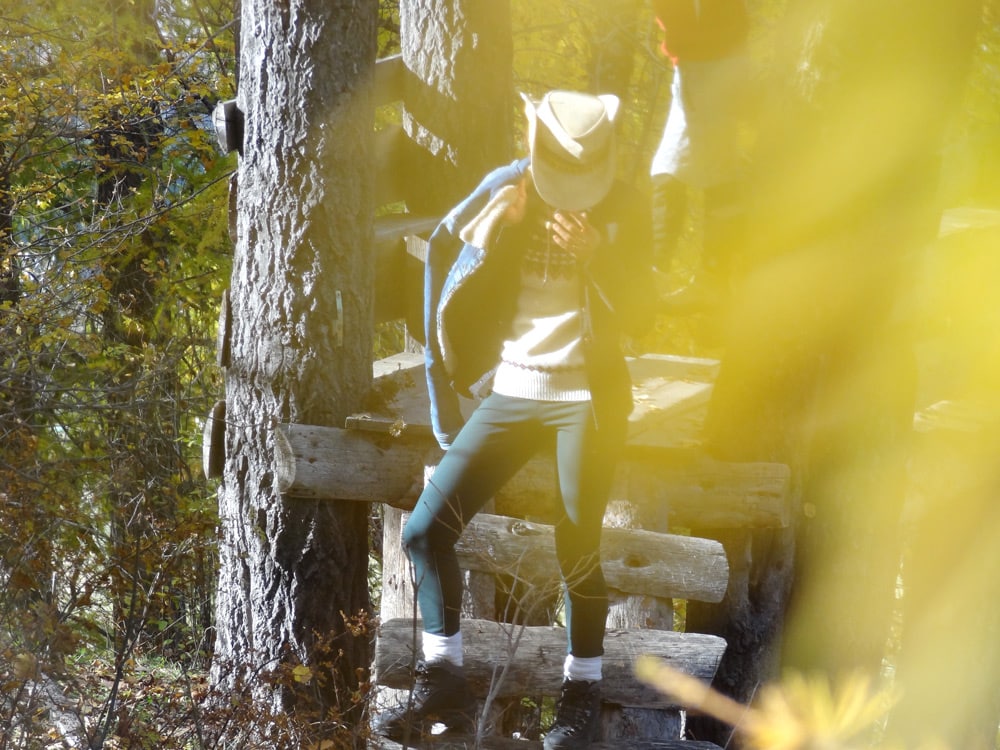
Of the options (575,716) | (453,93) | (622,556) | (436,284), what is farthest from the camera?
(453,93)

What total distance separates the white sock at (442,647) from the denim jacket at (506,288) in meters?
1.06

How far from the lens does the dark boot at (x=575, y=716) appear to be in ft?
14.2

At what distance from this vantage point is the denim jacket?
392 cm

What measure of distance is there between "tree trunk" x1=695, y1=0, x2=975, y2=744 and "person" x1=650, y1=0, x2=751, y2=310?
458mm

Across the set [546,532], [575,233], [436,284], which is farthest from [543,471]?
[575,233]

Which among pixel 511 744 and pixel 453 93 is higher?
pixel 453 93

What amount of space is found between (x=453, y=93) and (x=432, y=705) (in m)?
3.61

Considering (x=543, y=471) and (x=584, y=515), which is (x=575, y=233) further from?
(x=543, y=471)

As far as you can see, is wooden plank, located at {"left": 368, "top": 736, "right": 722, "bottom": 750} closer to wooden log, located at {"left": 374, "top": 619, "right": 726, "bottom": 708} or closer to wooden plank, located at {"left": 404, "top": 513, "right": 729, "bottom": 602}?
wooden log, located at {"left": 374, "top": 619, "right": 726, "bottom": 708}

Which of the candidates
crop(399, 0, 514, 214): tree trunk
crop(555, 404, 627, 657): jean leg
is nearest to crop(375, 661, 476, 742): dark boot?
crop(555, 404, 627, 657): jean leg

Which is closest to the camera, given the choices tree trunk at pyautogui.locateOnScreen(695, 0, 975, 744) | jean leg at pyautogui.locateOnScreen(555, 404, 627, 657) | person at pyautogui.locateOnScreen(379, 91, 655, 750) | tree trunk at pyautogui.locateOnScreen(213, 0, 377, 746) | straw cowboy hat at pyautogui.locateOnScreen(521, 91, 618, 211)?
straw cowboy hat at pyautogui.locateOnScreen(521, 91, 618, 211)

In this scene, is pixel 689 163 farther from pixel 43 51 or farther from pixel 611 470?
pixel 43 51

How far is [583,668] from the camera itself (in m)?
4.36

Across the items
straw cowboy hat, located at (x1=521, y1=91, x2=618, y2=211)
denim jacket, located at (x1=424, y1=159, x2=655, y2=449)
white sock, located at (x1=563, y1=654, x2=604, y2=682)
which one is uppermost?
straw cowboy hat, located at (x1=521, y1=91, x2=618, y2=211)
